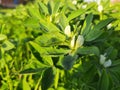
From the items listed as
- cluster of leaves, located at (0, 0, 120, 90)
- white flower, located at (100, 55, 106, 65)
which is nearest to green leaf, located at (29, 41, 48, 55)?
cluster of leaves, located at (0, 0, 120, 90)

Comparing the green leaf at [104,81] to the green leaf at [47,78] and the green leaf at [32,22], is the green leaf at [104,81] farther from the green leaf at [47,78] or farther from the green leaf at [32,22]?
the green leaf at [32,22]

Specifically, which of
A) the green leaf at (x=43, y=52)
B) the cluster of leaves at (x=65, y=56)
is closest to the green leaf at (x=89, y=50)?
the cluster of leaves at (x=65, y=56)

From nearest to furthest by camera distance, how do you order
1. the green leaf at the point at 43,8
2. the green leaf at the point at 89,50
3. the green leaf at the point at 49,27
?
the green leaf at the point at 89,50, the green leaf at the point at 49,27, the green leaf at the point at 43,8

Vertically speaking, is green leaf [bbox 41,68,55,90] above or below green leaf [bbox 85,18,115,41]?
below

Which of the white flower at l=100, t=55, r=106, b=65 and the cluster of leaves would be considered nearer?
the cluster of leaves

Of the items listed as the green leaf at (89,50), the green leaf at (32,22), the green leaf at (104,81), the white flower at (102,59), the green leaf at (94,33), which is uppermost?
the green leaf at (32,22)

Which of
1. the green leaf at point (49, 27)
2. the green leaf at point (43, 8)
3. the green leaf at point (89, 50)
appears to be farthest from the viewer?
the green leaf at point (43, 8)

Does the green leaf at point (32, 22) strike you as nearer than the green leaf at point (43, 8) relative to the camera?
Yes

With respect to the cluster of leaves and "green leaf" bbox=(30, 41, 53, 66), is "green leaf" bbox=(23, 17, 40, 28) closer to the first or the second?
the cluster of leaves

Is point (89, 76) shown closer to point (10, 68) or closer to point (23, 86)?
point (23, 86)

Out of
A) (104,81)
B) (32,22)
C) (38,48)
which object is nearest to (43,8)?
(32,22)

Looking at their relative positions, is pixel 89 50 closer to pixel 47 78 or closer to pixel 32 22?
pixel 47 78
